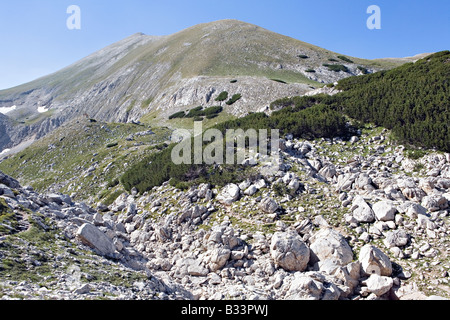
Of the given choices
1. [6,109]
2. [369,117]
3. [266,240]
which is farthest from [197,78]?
[6,109]

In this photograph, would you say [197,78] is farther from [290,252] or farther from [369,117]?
[290,252]

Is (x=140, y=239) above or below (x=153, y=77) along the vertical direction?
below

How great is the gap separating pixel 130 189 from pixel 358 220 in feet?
59.7

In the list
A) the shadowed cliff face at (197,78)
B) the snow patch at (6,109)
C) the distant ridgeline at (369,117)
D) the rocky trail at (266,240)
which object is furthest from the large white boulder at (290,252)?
the snow patch at (6,109)

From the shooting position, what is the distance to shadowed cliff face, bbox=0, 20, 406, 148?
61.0 m

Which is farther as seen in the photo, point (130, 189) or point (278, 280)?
point (130, 189)

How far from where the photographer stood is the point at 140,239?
51.7 feet

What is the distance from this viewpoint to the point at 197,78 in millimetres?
69000

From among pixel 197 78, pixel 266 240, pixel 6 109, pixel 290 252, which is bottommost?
pixel 290 252

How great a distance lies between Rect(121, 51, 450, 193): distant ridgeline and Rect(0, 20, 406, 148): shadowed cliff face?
62.0 ft

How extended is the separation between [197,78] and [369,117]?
177 feet
